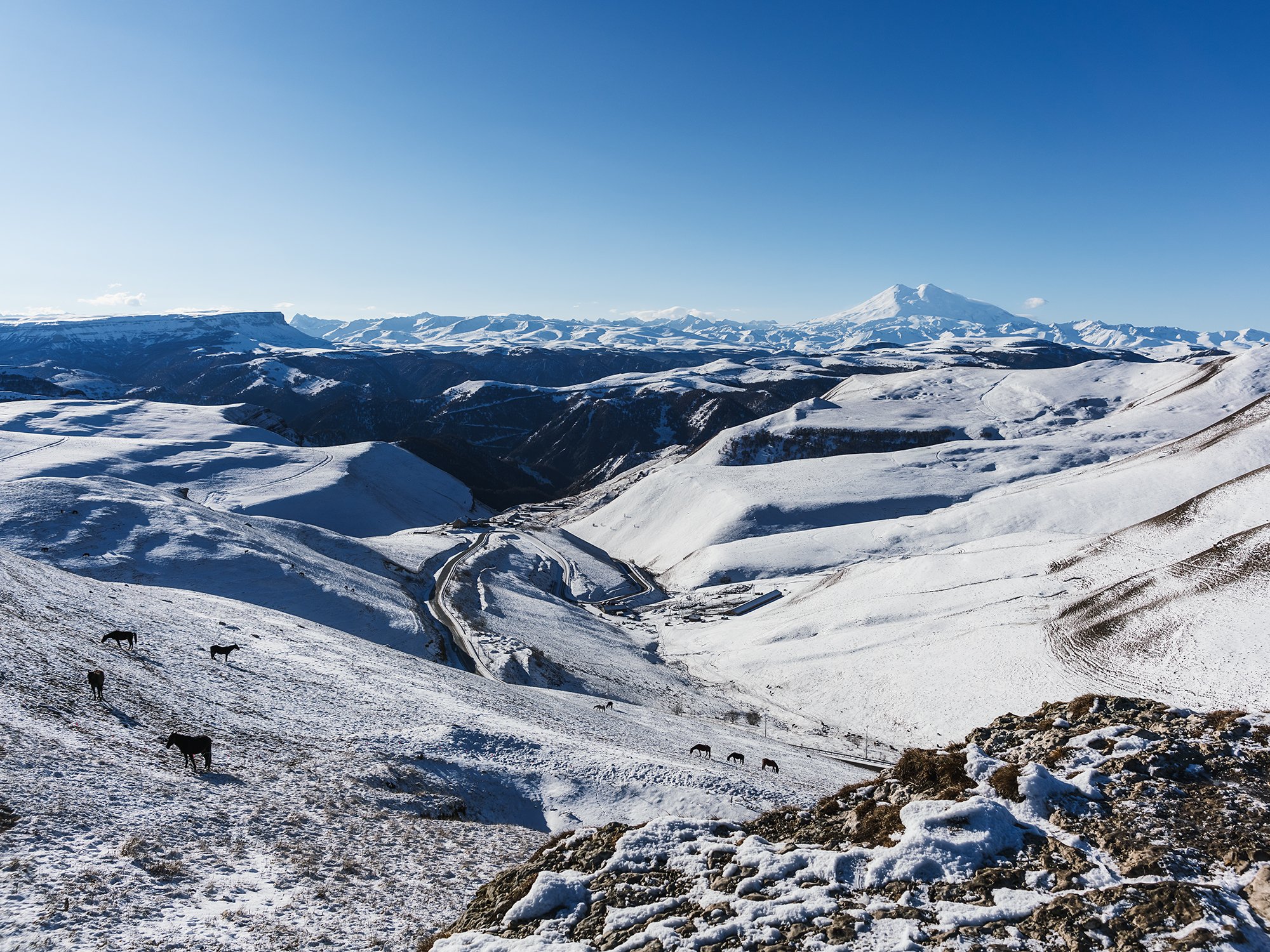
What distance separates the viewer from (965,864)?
943 centimetres

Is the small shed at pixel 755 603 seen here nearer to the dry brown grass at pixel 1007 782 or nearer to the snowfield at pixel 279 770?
the snowfield at pixel 279 770

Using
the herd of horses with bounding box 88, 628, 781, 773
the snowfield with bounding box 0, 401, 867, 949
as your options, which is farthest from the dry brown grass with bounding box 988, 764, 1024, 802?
the herd of horses with bounding box 88, 628, 781, 773

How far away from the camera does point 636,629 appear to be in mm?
69938

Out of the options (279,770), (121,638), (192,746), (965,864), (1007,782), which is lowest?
(279,770)

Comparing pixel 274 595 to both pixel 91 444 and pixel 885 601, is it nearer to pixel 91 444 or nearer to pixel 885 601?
pixel 885 601

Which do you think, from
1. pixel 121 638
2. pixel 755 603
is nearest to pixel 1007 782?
pixel 121 638

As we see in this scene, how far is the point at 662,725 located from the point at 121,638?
25.7 m

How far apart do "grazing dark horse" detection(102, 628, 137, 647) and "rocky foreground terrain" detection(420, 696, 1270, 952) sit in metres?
20.8

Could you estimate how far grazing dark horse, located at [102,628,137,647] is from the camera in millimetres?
24266

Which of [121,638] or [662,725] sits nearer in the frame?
[121,638]

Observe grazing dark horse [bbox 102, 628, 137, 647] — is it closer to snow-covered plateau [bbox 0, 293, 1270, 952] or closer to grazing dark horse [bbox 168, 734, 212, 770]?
snow-covered plateau [bbox 0, 293, 1270, 952]

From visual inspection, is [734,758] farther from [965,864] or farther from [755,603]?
[755,603]

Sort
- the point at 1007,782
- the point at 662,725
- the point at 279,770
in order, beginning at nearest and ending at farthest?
the point at 1007,782 < the point at 279,770 < the point at 662,725

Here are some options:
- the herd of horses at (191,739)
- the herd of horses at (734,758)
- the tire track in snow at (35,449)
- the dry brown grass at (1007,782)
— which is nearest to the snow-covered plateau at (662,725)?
the dry brown grass at (1007,782)
